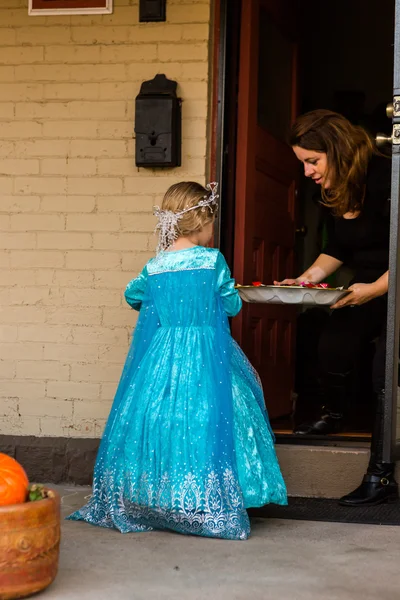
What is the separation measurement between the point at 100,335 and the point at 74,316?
0.17 m

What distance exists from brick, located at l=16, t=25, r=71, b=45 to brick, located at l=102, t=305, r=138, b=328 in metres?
1.39

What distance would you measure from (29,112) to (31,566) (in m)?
2.79

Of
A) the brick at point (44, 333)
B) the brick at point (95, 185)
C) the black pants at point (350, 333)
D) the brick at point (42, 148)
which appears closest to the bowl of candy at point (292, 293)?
the black pants at point (350, 333)

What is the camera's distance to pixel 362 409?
7.00 metres

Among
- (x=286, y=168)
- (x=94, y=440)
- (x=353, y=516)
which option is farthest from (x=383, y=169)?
(x=94, y=440)

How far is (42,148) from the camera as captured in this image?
5.01 m

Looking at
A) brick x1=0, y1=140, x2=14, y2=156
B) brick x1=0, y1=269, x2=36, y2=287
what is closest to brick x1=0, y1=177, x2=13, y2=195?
brick x1=0, y1=140, x2=14, y2=156

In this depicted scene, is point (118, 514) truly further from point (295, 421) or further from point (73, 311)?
point (295, 421)

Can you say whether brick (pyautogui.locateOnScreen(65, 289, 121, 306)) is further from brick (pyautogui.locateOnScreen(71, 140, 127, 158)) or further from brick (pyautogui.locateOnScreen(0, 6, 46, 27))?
brick (pyautogui.locateOnScreen(0, 6, 46, 27))

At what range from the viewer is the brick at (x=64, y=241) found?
495 centimetres

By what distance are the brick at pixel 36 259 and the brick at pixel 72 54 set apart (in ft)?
3.26

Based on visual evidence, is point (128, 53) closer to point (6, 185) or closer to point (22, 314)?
point (6, 185)

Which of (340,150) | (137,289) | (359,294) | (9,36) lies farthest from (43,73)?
(359,294)

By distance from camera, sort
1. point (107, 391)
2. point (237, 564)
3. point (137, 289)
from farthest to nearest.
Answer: point (107, 391), point (137, 289), point (237, 564)
